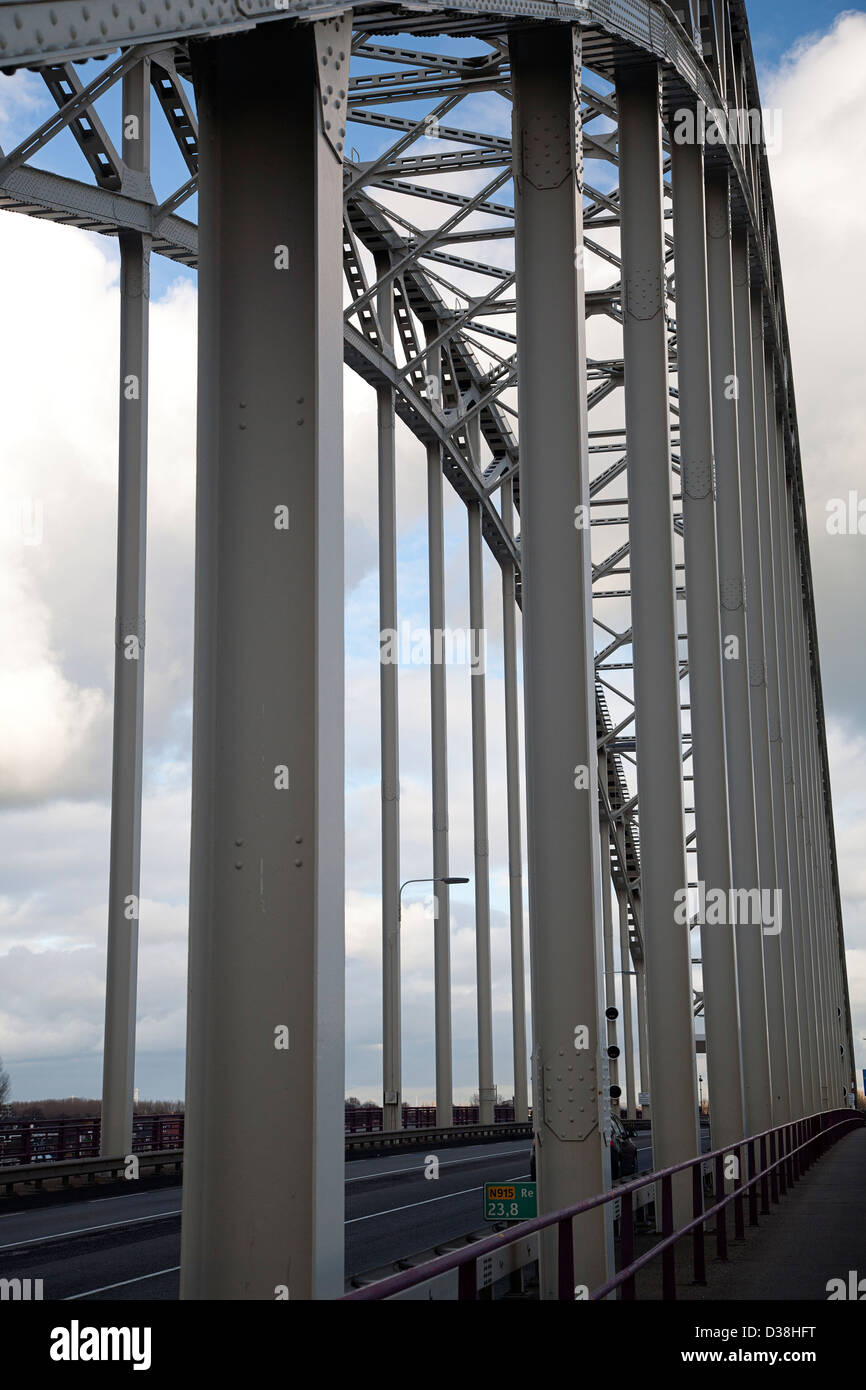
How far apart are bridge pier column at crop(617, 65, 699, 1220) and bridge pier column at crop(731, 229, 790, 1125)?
37.2 feet

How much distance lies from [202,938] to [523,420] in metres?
6.98

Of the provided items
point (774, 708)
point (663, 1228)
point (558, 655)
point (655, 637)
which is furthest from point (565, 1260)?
point (774, 708)

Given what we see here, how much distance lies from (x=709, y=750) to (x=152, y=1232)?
952cm

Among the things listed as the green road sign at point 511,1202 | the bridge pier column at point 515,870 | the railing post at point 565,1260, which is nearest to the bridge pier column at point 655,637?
the green road sign at point 511,1202

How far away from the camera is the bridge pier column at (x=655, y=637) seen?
1561cm

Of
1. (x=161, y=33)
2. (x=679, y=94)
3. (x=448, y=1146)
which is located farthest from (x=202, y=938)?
(x=448, y=1146)

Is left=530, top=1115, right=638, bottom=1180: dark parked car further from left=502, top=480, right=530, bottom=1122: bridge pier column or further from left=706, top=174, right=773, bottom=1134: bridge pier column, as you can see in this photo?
left=502, top=480, right=530, bottom=1122: bridge pier column

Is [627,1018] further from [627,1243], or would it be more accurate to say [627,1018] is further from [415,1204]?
[627,1243]

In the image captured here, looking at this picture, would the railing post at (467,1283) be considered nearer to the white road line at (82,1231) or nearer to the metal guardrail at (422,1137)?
the white road line at (82,1231)

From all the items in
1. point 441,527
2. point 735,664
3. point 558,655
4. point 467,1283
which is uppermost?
point 441,527

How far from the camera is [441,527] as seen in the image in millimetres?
39906
